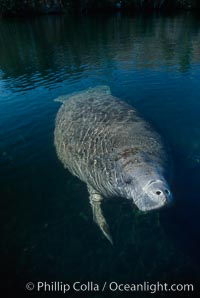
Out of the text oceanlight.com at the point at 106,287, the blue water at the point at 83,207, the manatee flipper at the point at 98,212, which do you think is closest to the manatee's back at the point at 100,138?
the manatee flipper at the point at 98,212

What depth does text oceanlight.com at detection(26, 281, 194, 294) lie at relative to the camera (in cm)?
487

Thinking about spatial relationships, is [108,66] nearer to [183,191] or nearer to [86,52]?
[86,52]

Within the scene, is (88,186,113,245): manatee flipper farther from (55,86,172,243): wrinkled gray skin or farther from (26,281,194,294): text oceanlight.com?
(26,281,194,294): text oceanlight.com

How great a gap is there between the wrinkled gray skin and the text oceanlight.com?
3.38ft

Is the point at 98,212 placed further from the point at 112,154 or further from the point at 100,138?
the point at 100,138

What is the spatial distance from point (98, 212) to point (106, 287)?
174 centimetres

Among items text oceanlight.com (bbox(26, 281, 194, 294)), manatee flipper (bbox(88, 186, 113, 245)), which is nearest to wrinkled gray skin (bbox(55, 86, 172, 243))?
manatee flipper (bbox(88, 186, 113, 245))

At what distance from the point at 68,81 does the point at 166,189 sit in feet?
45.2

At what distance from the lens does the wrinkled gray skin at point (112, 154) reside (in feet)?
15.2

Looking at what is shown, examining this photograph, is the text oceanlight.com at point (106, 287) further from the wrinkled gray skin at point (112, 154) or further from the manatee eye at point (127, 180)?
the manatee eye at point (127, 180)

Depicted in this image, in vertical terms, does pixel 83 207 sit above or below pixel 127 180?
below

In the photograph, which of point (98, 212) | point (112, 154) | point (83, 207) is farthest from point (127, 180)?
point (83, 207)

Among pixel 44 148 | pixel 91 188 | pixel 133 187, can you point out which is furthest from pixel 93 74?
pixel 133 187

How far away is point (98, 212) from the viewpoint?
6.12m
